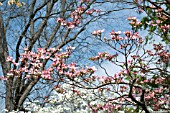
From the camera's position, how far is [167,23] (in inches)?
178

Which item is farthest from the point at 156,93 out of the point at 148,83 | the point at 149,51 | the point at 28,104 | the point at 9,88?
the point at 9,88

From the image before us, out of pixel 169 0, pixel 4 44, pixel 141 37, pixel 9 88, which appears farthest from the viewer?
pixel 4 44

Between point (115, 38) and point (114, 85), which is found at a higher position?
point (115, 38)

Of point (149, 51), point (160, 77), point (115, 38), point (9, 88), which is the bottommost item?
point (9, 88)

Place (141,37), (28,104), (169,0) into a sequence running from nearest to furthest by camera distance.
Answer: (169,0), (141,37), (28,104)

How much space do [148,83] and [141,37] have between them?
0.71 meters

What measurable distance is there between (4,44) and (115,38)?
255 inches

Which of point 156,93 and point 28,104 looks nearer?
point 156,93

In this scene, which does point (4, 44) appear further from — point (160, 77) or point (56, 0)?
point (160, 77)

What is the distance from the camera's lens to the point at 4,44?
10297 mm

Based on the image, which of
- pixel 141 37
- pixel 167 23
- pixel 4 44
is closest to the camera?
pixel 167 23

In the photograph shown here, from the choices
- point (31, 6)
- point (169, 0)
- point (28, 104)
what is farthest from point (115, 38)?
point (31, 6)

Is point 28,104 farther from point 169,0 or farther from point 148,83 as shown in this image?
point 169,0

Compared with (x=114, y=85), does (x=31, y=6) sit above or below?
above
